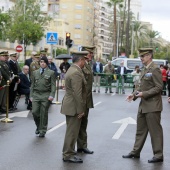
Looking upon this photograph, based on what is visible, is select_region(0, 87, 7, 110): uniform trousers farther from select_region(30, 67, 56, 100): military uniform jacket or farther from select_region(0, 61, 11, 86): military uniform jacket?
select_region(30, 67, 56, 100): military uniform jacket

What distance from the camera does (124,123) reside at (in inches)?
596

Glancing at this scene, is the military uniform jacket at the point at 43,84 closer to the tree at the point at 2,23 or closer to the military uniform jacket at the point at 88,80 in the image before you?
the military uniform jacket at the point at 88,80

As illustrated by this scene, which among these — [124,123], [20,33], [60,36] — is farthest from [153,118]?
[60,36]

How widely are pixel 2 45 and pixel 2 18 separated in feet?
32.4

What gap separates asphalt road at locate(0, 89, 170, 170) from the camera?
360 inches

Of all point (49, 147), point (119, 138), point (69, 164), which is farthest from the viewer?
point (119, 138)

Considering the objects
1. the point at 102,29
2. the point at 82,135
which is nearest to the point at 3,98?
the point at 82,135

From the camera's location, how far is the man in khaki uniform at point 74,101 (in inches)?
358

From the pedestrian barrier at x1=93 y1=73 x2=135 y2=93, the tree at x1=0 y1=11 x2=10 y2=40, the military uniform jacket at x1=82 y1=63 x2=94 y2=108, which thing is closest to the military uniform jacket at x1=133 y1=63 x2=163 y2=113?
the military uniform jacket at x1=82 y1=63 x2=94 y2=108

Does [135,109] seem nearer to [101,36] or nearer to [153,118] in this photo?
[153,118]

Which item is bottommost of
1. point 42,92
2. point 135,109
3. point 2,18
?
point 135,109

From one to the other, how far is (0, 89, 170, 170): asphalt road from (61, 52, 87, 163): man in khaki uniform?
28cm

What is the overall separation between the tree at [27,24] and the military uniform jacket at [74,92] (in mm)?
50793

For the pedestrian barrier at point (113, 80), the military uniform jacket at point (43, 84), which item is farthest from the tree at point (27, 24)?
the military uniform jacket at point (43, 84)
